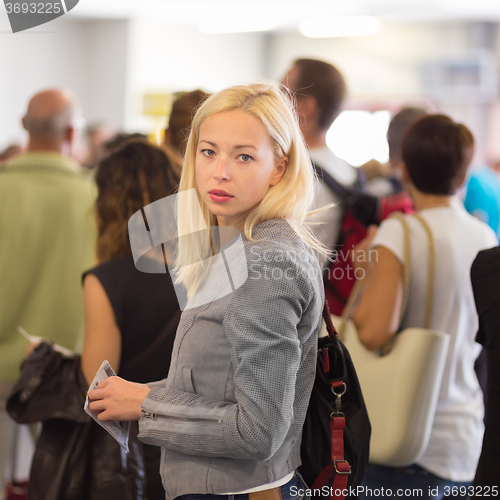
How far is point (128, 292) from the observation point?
125 centimetres

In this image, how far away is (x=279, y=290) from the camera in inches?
34.1

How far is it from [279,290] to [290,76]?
4.55 ft

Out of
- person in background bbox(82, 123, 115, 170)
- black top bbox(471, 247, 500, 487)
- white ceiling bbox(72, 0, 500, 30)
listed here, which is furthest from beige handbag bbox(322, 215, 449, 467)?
white ceiling bbox(72, 0, 500, 30)

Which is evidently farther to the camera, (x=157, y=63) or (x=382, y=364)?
(x=157, y=63)

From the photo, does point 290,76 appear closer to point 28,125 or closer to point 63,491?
point 28,125

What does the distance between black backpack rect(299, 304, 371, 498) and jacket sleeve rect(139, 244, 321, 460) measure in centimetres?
14

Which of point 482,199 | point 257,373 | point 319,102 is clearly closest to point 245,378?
point 257,373

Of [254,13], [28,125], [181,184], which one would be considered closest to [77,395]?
[181,184]

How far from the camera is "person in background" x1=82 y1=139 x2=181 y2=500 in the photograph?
1148 mm

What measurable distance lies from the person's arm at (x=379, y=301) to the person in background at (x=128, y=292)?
53 centimetres

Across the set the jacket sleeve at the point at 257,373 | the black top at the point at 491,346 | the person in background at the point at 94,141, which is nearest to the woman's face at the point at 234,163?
the jacket sleeve at the point at 257,373

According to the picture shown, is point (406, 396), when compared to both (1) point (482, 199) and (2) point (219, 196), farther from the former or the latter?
(1) point (482, 199)

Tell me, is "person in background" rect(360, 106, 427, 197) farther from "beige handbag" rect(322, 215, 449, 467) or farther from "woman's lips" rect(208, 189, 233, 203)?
"woman's lips" rect(208, 189, 233, 203)

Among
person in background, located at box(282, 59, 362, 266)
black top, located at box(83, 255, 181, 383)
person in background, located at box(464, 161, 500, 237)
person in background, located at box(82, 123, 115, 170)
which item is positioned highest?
person in background, located at box(282, 59, 362, 266)
